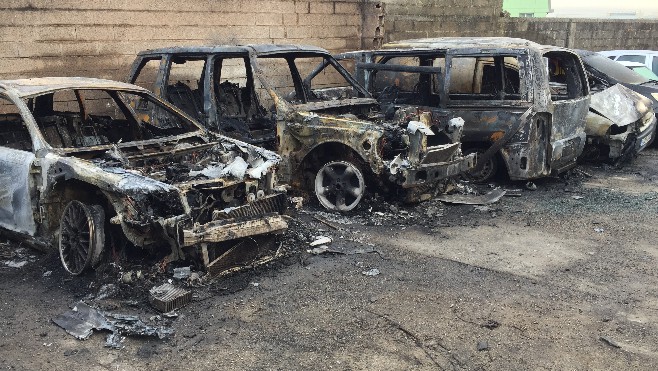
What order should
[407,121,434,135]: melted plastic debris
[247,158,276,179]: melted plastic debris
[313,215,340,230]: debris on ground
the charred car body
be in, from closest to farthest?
[247,158,276,179]: melted plastic debris
[313,215,340,230]: debris on ground
[407,121,434,135]: melted plastic debris
the charred car body

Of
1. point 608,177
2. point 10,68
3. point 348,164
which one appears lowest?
point 608,177

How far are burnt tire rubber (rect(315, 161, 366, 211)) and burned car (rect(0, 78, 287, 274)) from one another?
4.35ft

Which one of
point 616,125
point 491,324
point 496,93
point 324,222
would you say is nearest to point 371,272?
point 491,324

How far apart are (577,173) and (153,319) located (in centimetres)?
668

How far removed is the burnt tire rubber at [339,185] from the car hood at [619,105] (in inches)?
168

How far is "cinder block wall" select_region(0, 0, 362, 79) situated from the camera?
8.29 meters

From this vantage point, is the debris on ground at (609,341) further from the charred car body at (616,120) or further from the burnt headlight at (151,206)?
the charred car body at (616,120)

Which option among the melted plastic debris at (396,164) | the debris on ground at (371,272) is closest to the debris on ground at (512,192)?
the melted plastic debris at (396,164)

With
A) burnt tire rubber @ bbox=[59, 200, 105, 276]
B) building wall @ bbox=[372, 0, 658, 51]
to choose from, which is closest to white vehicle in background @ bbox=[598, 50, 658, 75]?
building wall @ bbox=[372, 0, 658, 51]

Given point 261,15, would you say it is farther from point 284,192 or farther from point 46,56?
point 284,192

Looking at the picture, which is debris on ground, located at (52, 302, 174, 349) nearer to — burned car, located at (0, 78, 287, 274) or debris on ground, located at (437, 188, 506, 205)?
burned car, located at (0, 78, 287, 274)

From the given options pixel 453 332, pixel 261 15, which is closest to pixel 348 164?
pixel 453 332

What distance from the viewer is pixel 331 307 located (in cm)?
452

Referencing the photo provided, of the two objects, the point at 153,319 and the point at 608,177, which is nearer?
the point at 153,319
